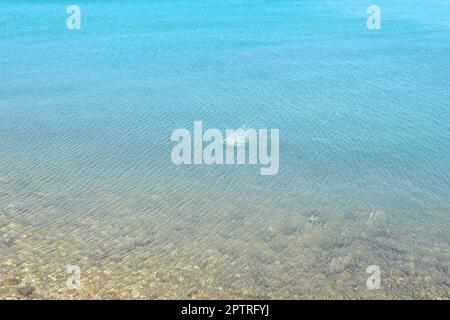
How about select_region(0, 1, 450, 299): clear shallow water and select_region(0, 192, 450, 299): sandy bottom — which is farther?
select_region(0, 1, 450, 299): clear shallow water

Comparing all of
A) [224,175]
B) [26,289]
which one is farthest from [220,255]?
[26,289]

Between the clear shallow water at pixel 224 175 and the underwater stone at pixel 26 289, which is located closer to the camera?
the underwater stone at pixel 26 289

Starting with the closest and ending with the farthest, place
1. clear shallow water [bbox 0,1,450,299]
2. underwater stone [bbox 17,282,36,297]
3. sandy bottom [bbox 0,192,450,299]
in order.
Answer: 1. underwater stone [bbox 17,282,36,297]
2. sandy bottom [bbox 0,192,450,299]
3. clear shallow water [bbox 0,1,450,299]

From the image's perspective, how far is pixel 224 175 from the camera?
21578 millimetres

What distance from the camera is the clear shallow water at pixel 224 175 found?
15508mm

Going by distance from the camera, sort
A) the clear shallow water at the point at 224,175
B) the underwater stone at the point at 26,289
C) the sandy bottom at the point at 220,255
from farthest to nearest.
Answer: the clear shallow water at the point at 224,175 < the sandy bottom at the point at 220,255 < the underwater stone at the point at 26,289

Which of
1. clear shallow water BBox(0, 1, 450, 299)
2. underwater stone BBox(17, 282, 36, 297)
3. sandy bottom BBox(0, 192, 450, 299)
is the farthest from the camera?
clear shallow water BBox(0, 1, 450, 299)

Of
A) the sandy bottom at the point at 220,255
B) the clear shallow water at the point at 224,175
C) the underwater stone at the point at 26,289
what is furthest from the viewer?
the clear shallow water at the point at 224,175

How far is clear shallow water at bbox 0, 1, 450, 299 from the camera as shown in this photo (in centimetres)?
1551

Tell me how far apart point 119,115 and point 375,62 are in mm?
22220

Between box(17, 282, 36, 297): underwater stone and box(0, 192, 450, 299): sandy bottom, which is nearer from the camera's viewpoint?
box(17, 282, 36, 297): underwater stone

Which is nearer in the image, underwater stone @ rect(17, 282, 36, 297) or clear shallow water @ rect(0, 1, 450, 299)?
underwater stone @ rect(17, 282, 36, 297)

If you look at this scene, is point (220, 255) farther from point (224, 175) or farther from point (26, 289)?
point (26, 289)
